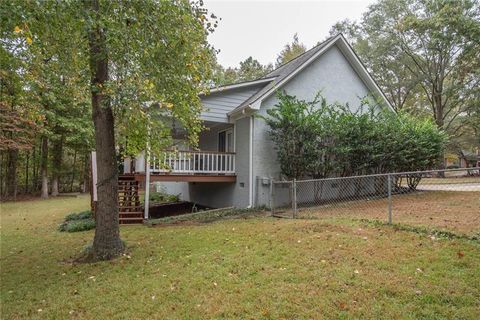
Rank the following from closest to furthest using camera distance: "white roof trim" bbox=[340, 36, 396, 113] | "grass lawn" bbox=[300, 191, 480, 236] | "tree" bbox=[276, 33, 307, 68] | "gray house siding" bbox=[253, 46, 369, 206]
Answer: "grass lawn" bbox=[300, 191, 480, 236] → "gray house siding" bbox=[253, 46, 369, 206] → "white roof trim" bbox=[340, 36, 396, 113] → "tree" bbox=[276, 33, 307, 68]

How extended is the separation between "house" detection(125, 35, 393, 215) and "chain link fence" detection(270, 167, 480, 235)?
1331 mm

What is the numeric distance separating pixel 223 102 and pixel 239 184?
3.39 metres

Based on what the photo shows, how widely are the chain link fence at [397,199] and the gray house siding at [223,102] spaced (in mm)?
3748

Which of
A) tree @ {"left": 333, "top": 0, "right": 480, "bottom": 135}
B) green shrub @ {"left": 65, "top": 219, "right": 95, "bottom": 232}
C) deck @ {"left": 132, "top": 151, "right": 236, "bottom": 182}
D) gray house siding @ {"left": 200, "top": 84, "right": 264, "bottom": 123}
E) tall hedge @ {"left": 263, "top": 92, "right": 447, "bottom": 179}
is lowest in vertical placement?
green shrub @ {"left": 65, "top": 219, "right": 95, "bottom": 232}

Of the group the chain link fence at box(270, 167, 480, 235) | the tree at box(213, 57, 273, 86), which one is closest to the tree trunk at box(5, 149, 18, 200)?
the tree at box(213, 57, 273, 86)

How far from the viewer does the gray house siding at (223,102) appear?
12766mm

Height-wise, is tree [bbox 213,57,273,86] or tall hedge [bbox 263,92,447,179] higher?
tree [bbox 213,57,273,86]

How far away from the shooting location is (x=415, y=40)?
2559 centimetres

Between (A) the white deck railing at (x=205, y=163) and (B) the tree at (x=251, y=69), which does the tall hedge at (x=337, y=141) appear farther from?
(B) the tree at (x=251, y=69)

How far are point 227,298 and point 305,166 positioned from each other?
8.13m

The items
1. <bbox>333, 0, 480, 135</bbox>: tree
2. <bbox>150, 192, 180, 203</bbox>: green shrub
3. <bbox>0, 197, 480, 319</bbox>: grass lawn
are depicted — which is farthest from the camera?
<bbox>333, 0, 480, 135</bbox>: tree

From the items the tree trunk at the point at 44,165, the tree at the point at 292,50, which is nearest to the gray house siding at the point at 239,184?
the tree trunk at the point at 44,165

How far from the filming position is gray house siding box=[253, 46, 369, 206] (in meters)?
12.3

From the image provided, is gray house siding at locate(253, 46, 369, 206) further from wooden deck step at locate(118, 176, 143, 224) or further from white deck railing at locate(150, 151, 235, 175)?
wooden deck step at locate(118, 176, 143, 224)
